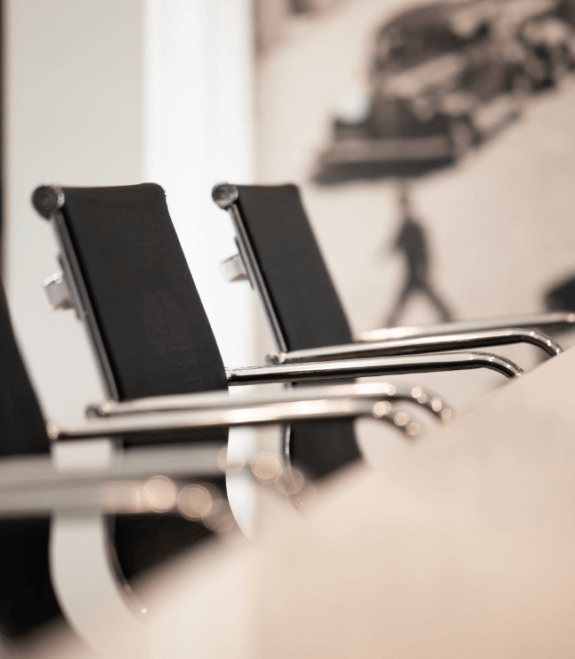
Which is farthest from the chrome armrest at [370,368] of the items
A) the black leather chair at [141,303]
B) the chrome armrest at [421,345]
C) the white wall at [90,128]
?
the white wall at [90,128]

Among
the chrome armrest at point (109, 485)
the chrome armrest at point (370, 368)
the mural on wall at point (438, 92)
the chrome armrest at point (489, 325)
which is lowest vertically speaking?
the chrome armrest at point (109, 485)

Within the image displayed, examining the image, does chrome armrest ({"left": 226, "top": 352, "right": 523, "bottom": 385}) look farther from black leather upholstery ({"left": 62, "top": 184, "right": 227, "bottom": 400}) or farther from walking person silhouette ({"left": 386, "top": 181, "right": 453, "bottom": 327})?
walking person silhouette ({"left": 386, "top": 181, "right": 453, "bottom": 327})

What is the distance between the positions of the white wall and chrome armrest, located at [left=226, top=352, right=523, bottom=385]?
8.41 feet

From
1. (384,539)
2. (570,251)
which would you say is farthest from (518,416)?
(570,251)

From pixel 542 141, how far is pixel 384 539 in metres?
3.93

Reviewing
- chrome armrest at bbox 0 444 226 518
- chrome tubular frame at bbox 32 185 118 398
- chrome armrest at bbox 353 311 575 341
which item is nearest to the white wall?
chrome armrest at bbox 353 311 575 341

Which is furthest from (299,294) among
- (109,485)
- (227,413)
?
(109,485)

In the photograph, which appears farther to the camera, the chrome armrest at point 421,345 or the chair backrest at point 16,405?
the chrome armrest at point 421,345

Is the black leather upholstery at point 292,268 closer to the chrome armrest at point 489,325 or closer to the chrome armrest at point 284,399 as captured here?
the chrome armrest at point 489,325

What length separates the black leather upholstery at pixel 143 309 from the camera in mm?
1300

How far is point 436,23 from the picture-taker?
4285 millimetres

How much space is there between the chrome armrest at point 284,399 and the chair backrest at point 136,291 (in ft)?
0.56

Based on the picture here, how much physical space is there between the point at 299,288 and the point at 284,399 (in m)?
0.87

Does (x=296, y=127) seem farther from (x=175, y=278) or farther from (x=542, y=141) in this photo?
(x=175, y=278)
